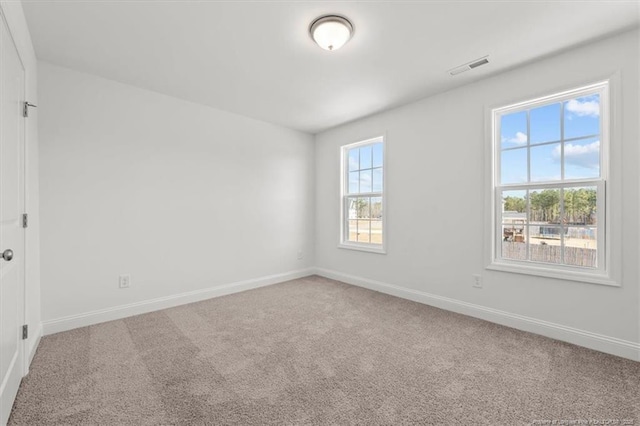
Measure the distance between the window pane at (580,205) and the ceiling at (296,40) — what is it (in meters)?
1.24

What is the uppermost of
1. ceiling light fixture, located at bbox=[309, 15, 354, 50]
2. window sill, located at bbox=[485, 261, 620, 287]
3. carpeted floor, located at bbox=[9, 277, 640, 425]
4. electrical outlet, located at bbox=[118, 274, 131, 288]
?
ceiling light fixture, located at bbox=[309, 15, 354, 50]

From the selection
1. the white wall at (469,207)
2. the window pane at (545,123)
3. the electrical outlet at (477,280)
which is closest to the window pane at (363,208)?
the white wall at (469,207)

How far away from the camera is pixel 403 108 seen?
3.75 m

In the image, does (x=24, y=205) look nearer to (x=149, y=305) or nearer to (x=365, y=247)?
(x=149, y=305)

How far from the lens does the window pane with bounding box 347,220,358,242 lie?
4562 mm

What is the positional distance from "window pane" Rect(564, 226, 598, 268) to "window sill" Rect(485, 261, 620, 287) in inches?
4.5

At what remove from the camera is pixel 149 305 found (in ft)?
10.6

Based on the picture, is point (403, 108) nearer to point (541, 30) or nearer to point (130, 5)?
point (541, 30)

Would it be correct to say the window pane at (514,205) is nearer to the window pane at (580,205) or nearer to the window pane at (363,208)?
the window pane at (580,205)

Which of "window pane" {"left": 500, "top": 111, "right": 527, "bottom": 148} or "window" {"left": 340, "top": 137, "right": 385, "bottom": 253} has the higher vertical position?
"window pane" {"left": 500, "top": 111, "right": 527, "bottom": 148}

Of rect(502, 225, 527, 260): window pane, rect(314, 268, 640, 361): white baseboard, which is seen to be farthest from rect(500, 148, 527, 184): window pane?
rect(314, 268, 640, 361): white baseboard

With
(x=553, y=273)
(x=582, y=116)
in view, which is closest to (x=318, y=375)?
(x=553, y=273)

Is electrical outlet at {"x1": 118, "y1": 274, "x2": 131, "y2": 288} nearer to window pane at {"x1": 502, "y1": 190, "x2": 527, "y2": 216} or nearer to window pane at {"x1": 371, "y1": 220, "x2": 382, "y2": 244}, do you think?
window pane at {"x1": 371, "y1": 220, "x2": 382, "y2": 244}

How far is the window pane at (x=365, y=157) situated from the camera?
436cm
